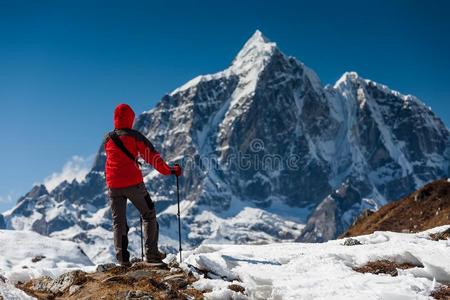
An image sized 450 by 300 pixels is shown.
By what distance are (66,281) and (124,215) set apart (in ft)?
8.72

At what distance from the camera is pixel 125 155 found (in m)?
17.2

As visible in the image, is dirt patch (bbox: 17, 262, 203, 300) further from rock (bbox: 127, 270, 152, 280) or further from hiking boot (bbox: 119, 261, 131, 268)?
hiking boot (bbox: 119, 261, 131, 268)

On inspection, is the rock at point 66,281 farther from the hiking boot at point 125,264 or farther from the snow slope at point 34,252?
the snow slope at point 34,252

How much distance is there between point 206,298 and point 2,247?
5027 cm

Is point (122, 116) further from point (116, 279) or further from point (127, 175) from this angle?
point (116, 279)

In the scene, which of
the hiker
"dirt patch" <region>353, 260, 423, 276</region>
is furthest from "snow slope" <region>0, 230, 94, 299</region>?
"dirt patch" <region>353, 260, 423, 276</region>

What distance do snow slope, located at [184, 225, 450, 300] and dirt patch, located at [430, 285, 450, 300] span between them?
137 millimetres

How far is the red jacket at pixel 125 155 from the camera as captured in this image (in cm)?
1720

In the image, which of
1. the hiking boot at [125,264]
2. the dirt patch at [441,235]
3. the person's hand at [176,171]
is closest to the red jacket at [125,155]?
the person's hand at [176,171]

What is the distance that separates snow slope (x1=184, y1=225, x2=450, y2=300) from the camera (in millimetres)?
13617

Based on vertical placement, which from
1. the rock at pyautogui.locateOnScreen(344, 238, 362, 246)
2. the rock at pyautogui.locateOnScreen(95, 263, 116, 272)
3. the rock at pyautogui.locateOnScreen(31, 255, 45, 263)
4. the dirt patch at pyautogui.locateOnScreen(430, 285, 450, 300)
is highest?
the rock at pyautogui.locateOnScreen(31, 255, 45, 263)

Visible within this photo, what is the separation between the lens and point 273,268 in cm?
1677

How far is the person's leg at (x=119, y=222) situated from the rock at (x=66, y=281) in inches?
67.6

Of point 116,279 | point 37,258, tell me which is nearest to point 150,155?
point 116,279
